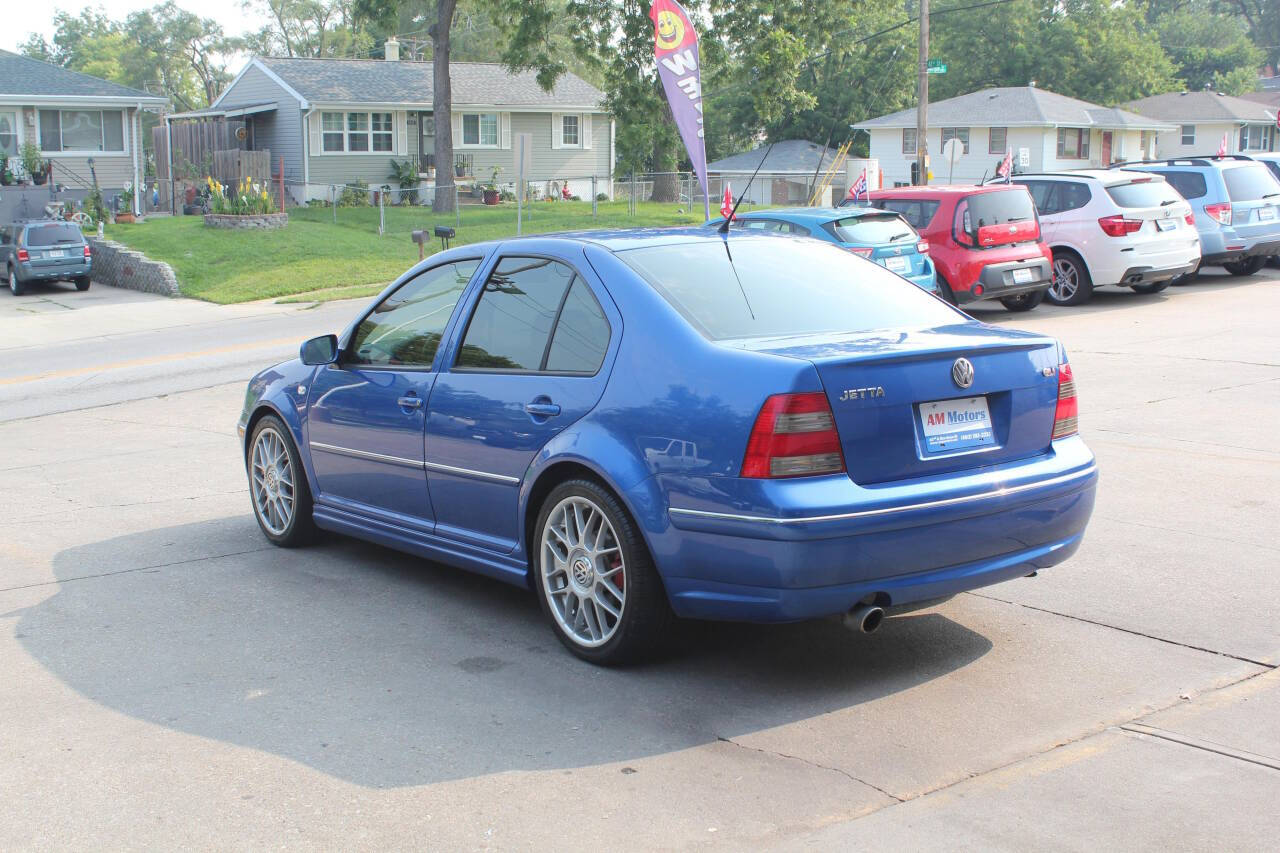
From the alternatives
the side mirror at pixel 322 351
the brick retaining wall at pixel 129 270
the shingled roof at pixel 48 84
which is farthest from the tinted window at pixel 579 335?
the shingled roof at pixel 48 84

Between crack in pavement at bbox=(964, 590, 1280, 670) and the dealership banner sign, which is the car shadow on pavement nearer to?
crack in pavement at bbox=(964, 590, 1280, 670)

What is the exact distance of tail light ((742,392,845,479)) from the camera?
4711mm

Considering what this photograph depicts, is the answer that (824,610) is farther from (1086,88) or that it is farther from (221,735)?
(1086,88)

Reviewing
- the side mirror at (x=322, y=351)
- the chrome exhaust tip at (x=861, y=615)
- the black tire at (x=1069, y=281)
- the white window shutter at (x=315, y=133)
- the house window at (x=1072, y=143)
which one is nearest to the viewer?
the chrome exhaust tip at (x=861, y=615)

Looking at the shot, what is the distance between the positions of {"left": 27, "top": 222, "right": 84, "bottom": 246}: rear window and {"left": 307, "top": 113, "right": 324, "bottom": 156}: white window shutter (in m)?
18.6

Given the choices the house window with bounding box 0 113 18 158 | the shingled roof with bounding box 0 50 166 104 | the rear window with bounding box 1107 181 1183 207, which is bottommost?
the rear window with bounding box 1107 181 1183 207

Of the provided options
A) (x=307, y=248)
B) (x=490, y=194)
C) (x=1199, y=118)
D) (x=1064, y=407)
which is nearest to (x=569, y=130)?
(x=490, y=194)

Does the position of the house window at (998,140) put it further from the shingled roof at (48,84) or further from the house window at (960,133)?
the shingled roof at (48,84)

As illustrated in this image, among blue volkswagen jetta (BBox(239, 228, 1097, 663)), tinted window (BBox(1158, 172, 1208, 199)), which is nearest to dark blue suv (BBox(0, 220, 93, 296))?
tinted window (BBox(1158, 172, 1208, 199))

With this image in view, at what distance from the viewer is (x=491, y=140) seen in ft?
165

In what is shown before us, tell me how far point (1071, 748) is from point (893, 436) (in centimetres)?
120

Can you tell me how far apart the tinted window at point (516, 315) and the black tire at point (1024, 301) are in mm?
12469

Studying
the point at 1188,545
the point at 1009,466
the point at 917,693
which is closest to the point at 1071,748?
the point at 917,693

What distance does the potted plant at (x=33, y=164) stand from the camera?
3653cm
